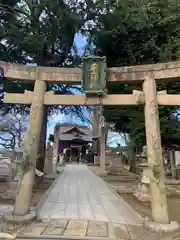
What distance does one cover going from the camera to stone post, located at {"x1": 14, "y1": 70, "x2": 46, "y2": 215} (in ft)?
20.8

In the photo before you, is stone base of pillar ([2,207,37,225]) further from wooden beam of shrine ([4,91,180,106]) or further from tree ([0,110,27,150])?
tree ([0,110,27,150])

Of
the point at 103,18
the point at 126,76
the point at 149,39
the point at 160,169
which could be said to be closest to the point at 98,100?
the point at 126,76

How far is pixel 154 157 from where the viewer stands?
641 centimetres

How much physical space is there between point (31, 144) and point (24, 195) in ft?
3.83

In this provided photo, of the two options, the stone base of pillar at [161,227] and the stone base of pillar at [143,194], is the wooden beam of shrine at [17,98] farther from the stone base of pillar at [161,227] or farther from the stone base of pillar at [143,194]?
the stone base of pillar at [143,194]

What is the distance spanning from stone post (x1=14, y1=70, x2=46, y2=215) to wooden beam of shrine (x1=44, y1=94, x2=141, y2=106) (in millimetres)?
234

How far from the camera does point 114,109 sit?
1410 centimetres

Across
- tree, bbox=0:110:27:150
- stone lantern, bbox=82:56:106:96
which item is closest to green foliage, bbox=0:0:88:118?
stone lantern, bbox=82:56:106:96

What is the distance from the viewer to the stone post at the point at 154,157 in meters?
6.05

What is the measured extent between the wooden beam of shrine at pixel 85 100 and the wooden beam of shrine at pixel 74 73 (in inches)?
17.3

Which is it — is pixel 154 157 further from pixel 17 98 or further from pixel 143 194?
pixel 143 194

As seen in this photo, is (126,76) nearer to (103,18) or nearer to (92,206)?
(92,206)

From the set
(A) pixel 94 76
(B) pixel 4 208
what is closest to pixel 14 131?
(B) pixel 4 208

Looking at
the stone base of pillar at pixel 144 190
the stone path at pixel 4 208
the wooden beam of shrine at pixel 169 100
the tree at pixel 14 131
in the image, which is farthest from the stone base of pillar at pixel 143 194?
the tree at pixel 14 131
